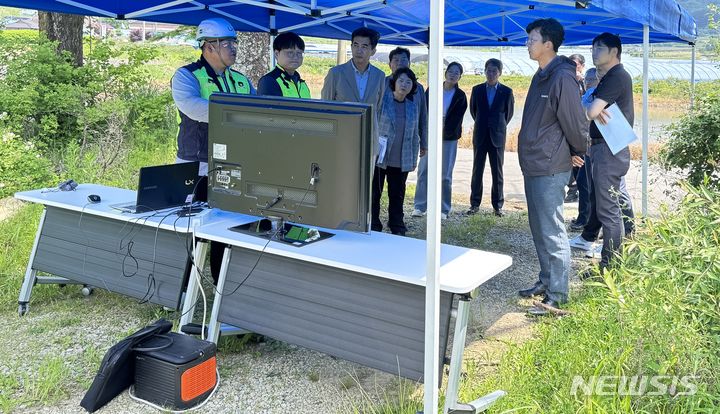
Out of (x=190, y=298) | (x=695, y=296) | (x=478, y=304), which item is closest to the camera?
(x=695, y=296)

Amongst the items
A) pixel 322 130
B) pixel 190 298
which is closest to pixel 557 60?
pixel 322 130

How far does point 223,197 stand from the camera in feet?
10.5

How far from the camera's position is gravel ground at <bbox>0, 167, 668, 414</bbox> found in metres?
3.21

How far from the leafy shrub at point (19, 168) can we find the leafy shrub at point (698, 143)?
5.88 m

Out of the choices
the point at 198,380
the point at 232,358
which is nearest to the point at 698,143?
the point at 232,358

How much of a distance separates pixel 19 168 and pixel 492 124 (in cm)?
499

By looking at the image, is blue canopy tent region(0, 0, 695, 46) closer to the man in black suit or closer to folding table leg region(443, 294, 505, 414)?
the man in black suit

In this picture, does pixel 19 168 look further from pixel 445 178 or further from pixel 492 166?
pixel 492 166

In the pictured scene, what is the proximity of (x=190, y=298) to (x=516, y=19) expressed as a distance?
188 inches

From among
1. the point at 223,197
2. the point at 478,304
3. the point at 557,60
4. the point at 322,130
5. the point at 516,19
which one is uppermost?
the point at 516,19

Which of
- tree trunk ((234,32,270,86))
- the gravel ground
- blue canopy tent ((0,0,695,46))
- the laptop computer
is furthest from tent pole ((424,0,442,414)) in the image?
tree trunk ((234,32,270,86))

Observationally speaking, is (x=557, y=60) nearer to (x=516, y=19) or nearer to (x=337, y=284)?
(x=337, y=284)

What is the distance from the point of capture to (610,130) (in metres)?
4.67

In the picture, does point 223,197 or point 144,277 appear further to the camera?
point 144,277
